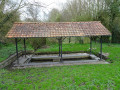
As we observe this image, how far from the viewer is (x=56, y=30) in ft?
26.0

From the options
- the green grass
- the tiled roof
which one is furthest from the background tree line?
the green grass

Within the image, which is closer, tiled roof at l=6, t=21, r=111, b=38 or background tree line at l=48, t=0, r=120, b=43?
tiled roof at l=6, t=21, r=111, b=38

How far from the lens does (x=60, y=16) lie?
65.9 ft

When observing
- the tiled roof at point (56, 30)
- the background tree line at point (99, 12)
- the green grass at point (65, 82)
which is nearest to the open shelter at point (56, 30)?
the tiled roof at point (56, 30)

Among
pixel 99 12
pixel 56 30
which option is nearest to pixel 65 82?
pixel 56 30

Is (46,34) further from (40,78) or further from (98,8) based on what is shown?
(98,8)

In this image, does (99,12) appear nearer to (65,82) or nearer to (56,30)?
(56,30)

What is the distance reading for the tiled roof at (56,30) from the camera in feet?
24.3

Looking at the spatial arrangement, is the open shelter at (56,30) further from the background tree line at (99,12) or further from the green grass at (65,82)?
the background tree line at (99,12)

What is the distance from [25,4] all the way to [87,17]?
36.9 ft

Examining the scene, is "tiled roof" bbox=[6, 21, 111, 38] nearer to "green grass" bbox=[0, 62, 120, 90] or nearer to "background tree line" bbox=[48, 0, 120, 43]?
"green grass" bbox=[0, 62, 120, 90]

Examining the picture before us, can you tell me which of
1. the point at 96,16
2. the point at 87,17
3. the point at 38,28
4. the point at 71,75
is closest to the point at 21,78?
the point at 71,75

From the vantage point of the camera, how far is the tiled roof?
740cm

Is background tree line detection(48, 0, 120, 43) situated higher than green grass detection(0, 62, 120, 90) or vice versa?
background tree line detection(48, 0, 120, 43)
